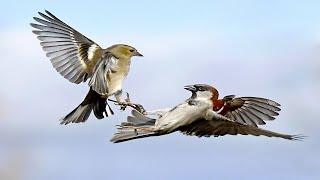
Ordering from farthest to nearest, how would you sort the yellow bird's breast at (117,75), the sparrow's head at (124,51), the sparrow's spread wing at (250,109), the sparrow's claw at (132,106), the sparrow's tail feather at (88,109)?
the sparrow's tail feather at (88,109), the sparrow's head at (124,51), the yellow bird's breast at (117,75), the sparrow's spread wing at (250,109), the sparrow's claw at (132,106)

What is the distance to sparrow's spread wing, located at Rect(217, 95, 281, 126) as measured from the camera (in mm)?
8641

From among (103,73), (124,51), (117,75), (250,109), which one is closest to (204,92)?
(250,109)

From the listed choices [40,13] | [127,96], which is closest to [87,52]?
[40,13]

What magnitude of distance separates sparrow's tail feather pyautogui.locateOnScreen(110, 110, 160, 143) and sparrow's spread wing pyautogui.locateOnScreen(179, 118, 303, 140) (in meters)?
0.34

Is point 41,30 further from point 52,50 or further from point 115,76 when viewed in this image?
point 115,76

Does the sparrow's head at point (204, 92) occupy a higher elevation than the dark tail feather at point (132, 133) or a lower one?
higher

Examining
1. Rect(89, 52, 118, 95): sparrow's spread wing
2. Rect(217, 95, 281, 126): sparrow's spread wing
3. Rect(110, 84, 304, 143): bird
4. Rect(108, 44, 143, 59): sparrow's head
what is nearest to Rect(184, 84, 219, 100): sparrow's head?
Rect(110, 84, 304, 143): bird

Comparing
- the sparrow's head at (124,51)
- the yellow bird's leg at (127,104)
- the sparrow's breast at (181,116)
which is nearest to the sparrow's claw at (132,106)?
the yellow bird's leg at (127,104)

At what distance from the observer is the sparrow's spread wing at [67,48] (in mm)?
9867

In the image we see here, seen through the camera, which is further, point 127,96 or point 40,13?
point 40,13

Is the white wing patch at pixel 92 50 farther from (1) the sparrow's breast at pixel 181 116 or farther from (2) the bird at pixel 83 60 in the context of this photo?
(1) the sparrow's breast at pixel 181 116

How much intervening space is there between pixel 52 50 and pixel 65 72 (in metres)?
0.35

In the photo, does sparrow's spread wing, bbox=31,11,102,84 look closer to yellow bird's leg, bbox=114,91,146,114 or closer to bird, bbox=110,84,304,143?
yellow bird's leg, bbox=114,91,146,114

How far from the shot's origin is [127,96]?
884cm
